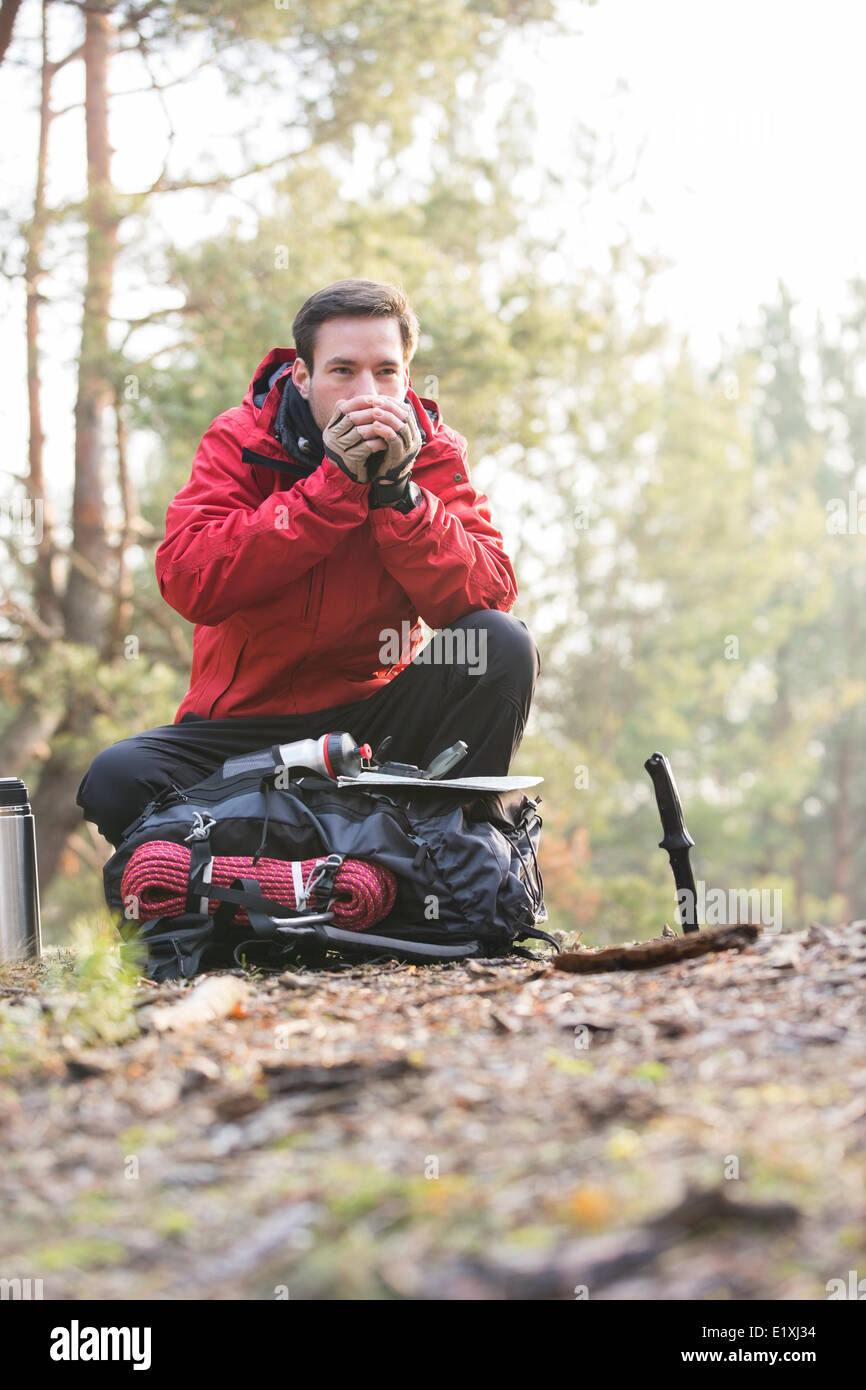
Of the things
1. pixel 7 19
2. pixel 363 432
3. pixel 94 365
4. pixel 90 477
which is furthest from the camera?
pixel 90 477

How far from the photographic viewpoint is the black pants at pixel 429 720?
344 centimetres

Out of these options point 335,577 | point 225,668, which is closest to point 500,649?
point 335,577

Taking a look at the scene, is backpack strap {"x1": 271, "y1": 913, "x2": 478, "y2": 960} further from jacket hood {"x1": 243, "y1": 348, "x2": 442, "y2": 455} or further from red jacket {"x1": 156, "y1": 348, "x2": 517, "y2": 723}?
jacket hood {"x1": 243, "y1": 348, "x2": 442, "y2": 455}

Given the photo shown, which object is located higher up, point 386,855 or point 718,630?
point 718,630

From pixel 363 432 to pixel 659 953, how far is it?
1546mm

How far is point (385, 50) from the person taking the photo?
10719 mm

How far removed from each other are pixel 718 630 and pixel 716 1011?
2008 centimetres

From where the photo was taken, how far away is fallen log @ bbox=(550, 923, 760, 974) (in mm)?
2641

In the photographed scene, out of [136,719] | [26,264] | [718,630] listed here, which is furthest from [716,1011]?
[718,630]

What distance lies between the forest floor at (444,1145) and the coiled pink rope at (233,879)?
25.8 inches

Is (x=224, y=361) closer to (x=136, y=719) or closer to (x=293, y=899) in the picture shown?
(x=136, y=719)

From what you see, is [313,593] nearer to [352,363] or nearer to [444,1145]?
[352,363]

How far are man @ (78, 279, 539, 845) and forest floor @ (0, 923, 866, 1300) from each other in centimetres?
124

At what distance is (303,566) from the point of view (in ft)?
11.0
